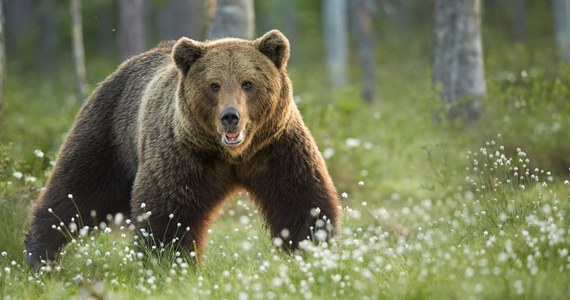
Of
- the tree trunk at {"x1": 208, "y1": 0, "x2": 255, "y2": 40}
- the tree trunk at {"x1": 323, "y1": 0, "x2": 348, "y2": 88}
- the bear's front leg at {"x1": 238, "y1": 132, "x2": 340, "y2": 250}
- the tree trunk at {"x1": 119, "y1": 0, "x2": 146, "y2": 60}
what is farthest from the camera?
the tree trunk at {"x1": 323, "y1": 0, "x2": 348, "y2": 88}

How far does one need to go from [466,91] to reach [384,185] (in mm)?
1814

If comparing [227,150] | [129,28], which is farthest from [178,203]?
[129,28]

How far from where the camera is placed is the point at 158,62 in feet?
25.2

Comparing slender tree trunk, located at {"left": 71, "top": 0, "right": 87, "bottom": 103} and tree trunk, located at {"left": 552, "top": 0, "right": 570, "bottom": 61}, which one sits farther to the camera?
tree trunk, located at {"left": 552, "top": 0, "right": 570, "bottom": 61}

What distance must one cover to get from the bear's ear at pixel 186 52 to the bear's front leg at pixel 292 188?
0.87m

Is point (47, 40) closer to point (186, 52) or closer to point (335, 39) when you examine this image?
point (335, 39)

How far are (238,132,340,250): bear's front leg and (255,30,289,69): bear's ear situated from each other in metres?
0.58

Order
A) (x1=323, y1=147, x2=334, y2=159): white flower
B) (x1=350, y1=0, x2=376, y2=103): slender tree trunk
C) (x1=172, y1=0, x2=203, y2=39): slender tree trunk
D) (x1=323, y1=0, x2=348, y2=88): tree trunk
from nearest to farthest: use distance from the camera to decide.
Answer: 1. (x1=323, y1=147, x2=334, y2=159): white flower
2. (x1=350, y1=0, x2=376, y2=103): slender tree trunk
3. (x1=172, y1=0, x2=203, y2=39): slender tree trunk
4. (x1=323, y1=0, x2=348, y2=88): tree trunk

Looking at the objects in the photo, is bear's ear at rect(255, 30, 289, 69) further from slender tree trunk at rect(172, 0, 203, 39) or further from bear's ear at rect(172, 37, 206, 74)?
slender tree trunk at rect(172, 0, 203, 39)

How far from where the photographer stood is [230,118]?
584cm

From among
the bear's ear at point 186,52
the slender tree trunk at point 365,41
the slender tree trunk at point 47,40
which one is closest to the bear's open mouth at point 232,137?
the bear's ear at point 186,52

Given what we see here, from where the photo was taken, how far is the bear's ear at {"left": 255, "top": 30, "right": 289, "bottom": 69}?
6332mm

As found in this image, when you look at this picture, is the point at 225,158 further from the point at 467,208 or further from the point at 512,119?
the point at 512,119

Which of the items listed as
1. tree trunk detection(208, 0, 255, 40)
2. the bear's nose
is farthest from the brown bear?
tree trunk detection(208, 0, 255, 40)
